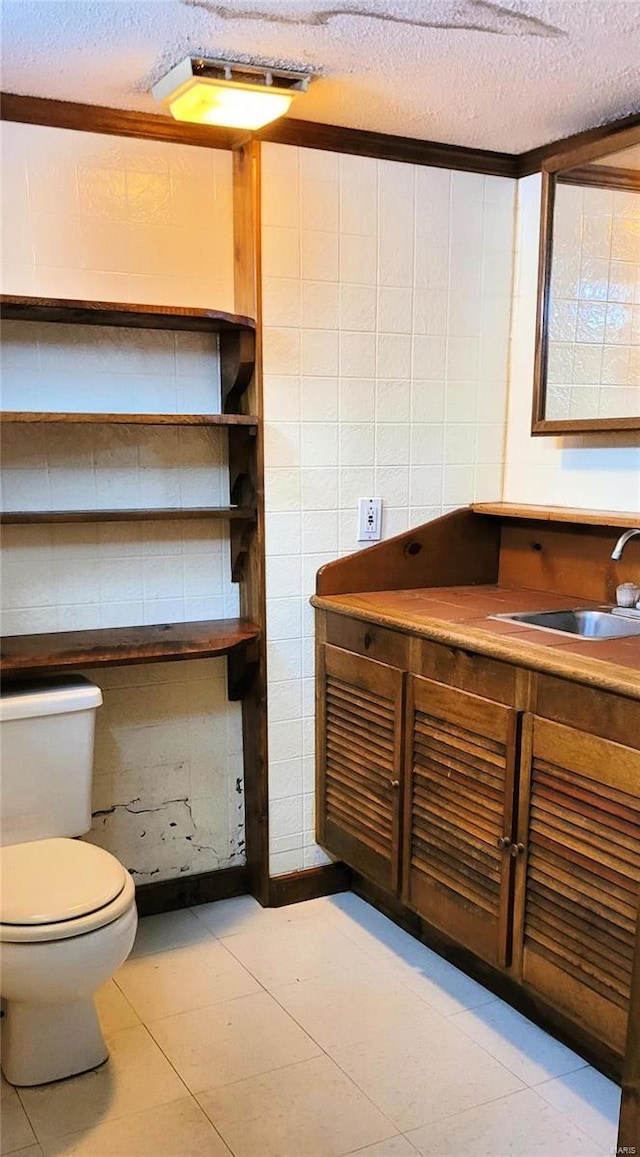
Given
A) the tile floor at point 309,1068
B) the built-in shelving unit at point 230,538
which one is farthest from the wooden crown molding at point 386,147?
the tile floor at point 309,1068

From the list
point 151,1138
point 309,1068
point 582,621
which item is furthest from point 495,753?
point 151,1138

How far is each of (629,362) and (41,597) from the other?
1.59 metres

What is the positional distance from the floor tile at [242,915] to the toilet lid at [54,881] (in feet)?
1.88

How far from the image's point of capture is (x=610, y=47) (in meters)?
1.77

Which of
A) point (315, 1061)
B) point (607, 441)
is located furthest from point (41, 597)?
point (607, 441)

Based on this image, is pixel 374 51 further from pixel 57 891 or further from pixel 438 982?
pixel 438 982

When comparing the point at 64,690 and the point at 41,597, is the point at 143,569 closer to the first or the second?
the point at 41,597

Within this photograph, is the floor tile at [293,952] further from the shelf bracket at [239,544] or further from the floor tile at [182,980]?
the shelf bracket at [239,544]

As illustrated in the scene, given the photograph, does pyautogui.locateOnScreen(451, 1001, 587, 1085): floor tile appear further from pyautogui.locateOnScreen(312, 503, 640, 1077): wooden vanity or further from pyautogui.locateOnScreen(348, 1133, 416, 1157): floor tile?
pyautogui.locateOnScreen(348, 1133, 416, 1157): floor tile

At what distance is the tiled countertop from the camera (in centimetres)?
171

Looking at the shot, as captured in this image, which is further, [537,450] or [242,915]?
[537,450]

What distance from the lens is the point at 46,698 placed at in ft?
6.75

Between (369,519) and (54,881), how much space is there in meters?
1.26

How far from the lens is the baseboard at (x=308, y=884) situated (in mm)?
2557
